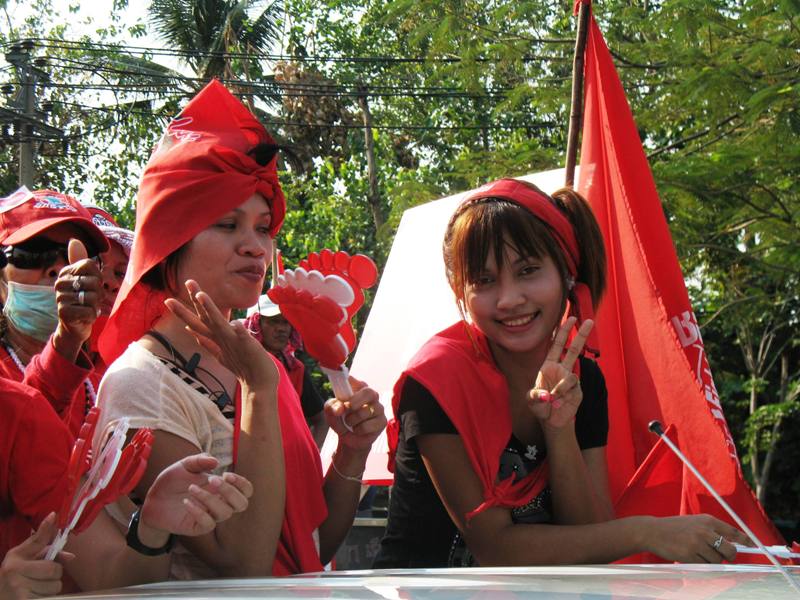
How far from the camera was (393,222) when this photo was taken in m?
9.66

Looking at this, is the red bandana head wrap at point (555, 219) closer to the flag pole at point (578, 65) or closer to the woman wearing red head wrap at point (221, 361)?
the woman wearing red head wrap at point (221, 361)

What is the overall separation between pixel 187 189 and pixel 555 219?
909 mm

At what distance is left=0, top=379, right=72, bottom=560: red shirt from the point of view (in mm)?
2146

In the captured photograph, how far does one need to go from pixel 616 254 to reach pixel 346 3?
50.5 feet

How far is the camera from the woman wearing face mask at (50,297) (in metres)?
2.50

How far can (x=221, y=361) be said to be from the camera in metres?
2.30

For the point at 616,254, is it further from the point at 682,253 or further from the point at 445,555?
the point at 682,253

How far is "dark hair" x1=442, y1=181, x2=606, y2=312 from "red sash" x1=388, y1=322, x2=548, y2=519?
0.66 feet

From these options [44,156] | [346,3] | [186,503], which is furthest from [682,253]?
[44,156]

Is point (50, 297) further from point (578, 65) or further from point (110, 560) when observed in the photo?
point (578, 65)

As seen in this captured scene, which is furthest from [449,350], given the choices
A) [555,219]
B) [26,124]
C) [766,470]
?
[26,124]

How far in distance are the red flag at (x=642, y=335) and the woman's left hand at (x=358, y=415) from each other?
0.94 metres

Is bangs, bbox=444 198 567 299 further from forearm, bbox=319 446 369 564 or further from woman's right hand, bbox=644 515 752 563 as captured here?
woman's right hand, bbox=644 515 752 563

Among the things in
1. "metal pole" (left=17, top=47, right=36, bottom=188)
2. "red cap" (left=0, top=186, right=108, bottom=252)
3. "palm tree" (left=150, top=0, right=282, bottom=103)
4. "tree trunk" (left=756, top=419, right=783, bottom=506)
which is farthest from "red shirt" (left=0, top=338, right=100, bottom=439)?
"palm tree" (left=150, top=0, right=282, bottom=103)
